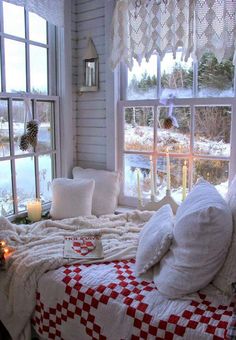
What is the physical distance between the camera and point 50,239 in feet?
6.31

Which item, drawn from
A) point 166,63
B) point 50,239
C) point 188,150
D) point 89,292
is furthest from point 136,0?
point 89,292

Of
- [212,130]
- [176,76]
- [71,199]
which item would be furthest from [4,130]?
[212,130]

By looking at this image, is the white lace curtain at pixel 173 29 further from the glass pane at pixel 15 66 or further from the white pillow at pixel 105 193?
the white pillow at pixel 105 193

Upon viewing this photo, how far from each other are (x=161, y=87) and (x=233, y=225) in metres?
1.36

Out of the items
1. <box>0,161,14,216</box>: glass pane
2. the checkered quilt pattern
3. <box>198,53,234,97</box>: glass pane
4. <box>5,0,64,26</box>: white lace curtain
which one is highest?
<box>5,0,64,26</box>: white lace curtain

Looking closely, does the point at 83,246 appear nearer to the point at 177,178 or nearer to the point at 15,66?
the point at 177,178

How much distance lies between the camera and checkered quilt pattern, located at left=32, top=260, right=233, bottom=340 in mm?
1245

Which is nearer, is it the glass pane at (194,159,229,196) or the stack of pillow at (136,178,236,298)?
the stack of pillow at (136,178,236,298)

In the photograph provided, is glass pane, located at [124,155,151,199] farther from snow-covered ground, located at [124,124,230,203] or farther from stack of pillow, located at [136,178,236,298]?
stack of pillow, located at [136,178,236,298]

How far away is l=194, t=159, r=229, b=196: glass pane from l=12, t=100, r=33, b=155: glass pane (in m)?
1.26

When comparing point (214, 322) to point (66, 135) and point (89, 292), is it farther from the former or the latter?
point (66, 135)

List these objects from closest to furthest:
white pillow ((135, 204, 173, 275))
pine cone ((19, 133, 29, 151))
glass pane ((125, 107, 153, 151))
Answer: white pillow ((135, 204, 173, 275)), pine cone ((19, 133, 29, 151)), glass pane ((125, 107, 153, 151))

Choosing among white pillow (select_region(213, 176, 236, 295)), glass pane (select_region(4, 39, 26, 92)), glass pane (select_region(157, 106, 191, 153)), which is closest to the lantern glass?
glass pane (select_region(4, 39, 26, 92))

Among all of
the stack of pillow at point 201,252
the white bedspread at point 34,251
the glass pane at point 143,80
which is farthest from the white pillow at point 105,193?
the stack of pillow at point 201,252
